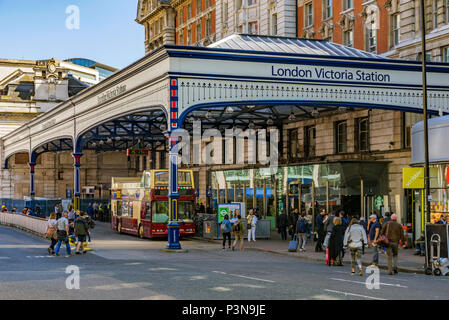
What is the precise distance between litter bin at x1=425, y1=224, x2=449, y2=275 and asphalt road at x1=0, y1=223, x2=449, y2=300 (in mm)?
750

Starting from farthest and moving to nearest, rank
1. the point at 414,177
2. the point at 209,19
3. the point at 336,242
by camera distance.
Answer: the point at 209,19
the point at 414,177
the point at 336,242

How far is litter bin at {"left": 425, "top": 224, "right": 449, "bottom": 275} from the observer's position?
21.4 m

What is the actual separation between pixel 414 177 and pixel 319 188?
10.1 m

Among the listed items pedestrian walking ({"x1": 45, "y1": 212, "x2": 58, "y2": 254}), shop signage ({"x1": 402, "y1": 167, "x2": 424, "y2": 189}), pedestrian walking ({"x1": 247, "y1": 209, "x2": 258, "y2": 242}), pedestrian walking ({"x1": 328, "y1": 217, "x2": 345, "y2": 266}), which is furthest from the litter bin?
pedestrian walking ({"x1": 247, "y1": 209, "x2": 258, "y2": 242})

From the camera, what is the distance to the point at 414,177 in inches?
1134

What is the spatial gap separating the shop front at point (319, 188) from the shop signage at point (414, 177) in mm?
7609

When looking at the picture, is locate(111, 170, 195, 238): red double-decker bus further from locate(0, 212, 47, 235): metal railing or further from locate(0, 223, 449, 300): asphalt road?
locate(0, 223, 449, 300): asphalt road

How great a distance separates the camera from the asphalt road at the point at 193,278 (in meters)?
14.9

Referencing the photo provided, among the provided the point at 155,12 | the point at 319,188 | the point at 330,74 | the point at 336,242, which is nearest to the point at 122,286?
the point at 336,242

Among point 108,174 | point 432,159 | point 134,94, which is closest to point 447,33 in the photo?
point 432,159

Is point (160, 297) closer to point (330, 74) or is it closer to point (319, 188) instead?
point (330, 74)

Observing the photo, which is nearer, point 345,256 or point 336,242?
point 336,242

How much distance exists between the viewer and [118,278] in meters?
18.0
